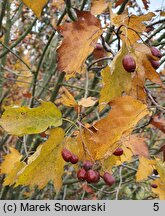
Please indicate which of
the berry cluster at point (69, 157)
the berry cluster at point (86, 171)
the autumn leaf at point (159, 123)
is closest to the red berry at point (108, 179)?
the berry cluster at point (86, 171)

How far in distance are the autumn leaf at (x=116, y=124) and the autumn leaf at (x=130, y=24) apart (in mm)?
305

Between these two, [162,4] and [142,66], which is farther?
[162,4]

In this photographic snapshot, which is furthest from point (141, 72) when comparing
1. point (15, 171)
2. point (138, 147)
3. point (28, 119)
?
point (15, 171)

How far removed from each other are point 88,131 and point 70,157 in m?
0.12

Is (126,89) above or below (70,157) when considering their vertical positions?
above

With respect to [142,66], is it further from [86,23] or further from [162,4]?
[162,4]

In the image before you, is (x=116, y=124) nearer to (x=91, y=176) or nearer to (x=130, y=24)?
(x=91, y=176)

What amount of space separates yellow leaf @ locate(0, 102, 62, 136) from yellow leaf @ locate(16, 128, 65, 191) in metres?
0.07

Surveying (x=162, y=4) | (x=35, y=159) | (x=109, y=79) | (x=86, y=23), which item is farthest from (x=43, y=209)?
(x=162, y=4)

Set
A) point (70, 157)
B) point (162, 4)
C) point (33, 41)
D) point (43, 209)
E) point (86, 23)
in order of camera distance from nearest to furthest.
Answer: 1. point (70, 157)
2. point (86, 23)
3. point (43, 209)
4. point (162, 4)
5. point (33, 41)

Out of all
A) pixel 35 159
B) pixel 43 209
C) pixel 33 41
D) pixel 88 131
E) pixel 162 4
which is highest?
pixel 33 41

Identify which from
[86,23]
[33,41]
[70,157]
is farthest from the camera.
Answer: [33,41]

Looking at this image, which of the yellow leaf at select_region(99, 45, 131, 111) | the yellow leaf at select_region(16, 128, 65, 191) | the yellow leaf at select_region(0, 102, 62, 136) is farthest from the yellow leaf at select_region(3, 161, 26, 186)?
the yellow leaf at select_region(99, 45, 131, 111)

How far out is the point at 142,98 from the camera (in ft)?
4.13
